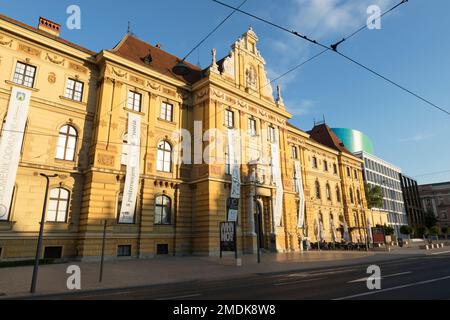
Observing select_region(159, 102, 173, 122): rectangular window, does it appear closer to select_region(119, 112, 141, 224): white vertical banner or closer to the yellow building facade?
the yellow building facade

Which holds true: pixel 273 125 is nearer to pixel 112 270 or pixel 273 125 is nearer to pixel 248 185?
pixel 248 185

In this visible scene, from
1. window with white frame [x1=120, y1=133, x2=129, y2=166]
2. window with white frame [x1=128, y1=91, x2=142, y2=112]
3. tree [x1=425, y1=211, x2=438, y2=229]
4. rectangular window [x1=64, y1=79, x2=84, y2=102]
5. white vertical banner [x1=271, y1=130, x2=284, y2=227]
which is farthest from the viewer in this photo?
tree [x1=425, y1=211, x2=438, y2=229]

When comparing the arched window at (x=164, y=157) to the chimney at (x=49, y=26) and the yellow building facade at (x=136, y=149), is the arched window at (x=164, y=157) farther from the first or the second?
the chimney at (x=49, y=26)

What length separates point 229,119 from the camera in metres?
31.2

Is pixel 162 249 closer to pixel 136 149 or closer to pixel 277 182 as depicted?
pixel 136 149

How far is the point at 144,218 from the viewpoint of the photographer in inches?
970

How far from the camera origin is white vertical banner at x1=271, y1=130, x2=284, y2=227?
32.0 m

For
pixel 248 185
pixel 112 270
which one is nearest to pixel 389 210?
pixel 248 185

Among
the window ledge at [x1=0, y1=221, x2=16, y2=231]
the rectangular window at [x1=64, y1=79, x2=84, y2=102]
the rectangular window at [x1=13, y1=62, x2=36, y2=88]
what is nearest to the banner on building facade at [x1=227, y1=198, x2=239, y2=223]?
the rectangular window at [x1=64, y1=79, x2=84, y2=102]

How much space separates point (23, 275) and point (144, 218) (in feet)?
35.6

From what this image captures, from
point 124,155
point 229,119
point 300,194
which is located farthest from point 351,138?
point 124,155

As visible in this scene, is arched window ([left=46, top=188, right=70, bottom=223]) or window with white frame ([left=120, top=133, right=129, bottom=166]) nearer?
arched window ([left=46, top=188, right=70, bottom=223])

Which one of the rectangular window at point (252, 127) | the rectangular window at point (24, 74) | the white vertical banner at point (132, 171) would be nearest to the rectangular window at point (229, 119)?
the rectangular window at point (252, 127)

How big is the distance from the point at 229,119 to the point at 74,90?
47.7 feet
